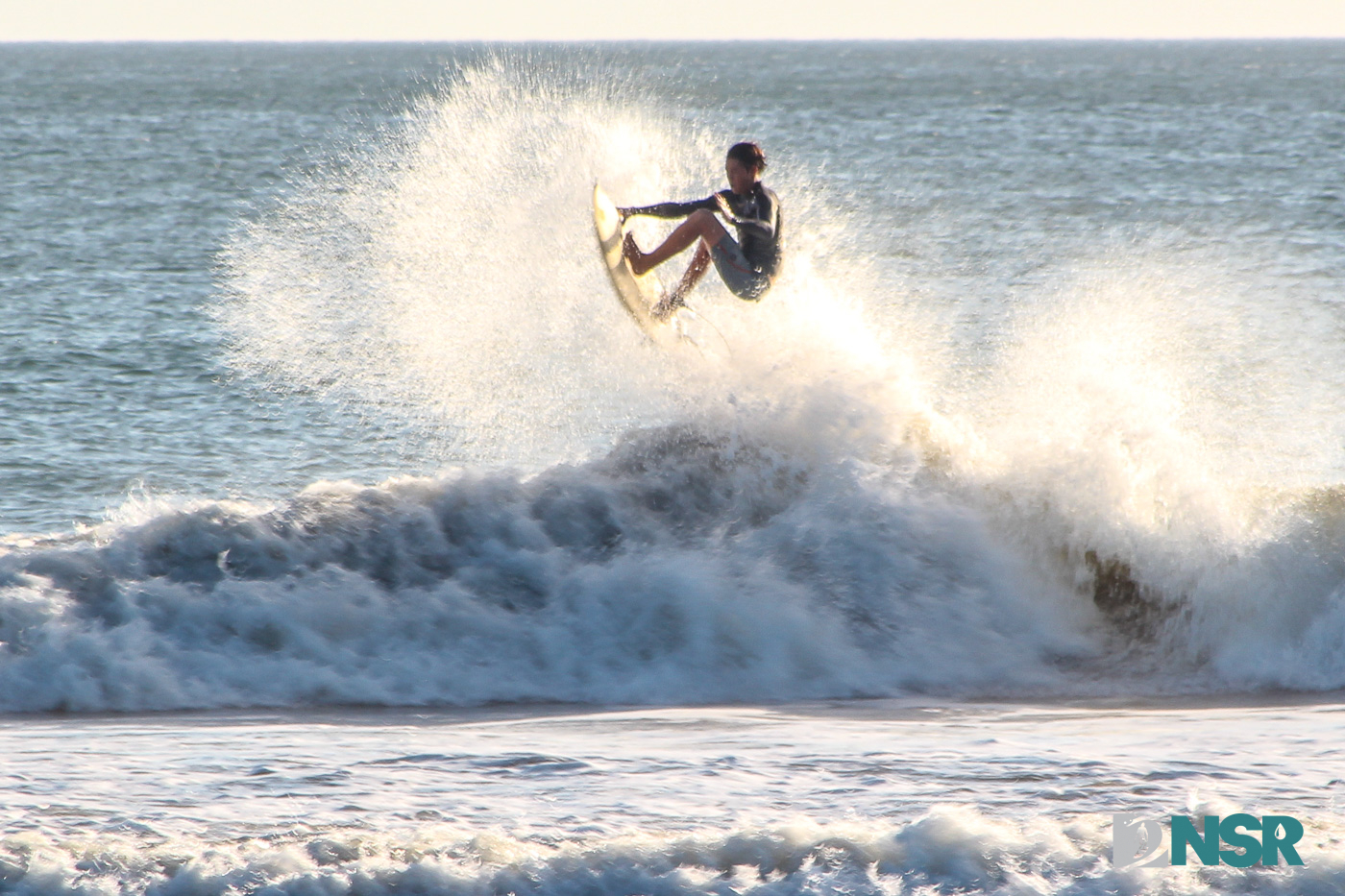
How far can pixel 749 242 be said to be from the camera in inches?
407

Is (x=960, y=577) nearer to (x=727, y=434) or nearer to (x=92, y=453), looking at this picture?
(x=727, y=434)

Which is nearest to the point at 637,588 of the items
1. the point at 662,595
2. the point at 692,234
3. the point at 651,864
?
Answer: the point at 662,595

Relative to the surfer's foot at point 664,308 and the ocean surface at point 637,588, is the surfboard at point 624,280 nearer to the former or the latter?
the surfer's foot at point 664,308

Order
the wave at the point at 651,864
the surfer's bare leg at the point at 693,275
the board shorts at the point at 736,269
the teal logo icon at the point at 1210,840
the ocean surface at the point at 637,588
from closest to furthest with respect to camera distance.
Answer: the wave at the point at 651,864 < the teal logo icon at the point at 1210,840 < the ocean surface at the point at 637,588 < the board shorts at the point at 736,269 < the surfer's bare leg at the point at 693,275

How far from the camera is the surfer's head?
1008 centimetres

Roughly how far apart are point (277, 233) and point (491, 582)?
1091 inches

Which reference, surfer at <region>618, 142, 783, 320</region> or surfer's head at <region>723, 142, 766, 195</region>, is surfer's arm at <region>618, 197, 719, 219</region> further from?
surfer's head at <region>723, 142, 766, 195</region>

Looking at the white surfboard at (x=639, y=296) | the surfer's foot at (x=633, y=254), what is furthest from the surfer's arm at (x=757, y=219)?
the white surfboard at (x=639, y=296)

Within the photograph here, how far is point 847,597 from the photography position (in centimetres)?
956

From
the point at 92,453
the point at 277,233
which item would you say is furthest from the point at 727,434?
the point at 277,233

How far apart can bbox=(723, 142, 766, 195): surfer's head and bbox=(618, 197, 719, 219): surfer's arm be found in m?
0.22

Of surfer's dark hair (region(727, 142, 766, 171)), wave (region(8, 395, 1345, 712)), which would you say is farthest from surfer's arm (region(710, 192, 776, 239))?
wave (region(8, 395, 1345, 712))

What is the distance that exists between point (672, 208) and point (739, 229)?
0.52 m

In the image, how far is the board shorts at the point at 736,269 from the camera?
10359mm
